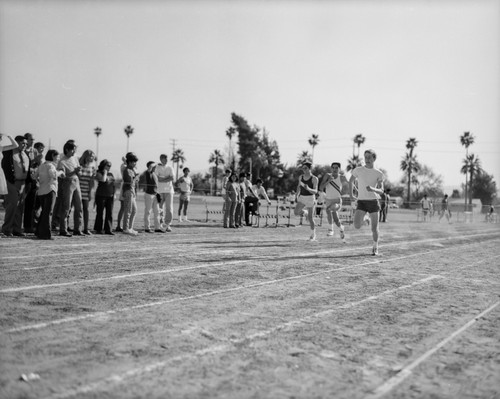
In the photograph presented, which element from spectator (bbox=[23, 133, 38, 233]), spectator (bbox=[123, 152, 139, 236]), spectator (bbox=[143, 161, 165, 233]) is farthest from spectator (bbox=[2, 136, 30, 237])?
spectator (bbox=[143, 161, 165, 233])

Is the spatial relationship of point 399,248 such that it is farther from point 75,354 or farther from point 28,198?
point 75,354

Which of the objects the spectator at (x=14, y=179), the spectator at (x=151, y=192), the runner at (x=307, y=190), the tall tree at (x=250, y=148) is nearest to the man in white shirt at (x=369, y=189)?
the runner at (x=307, y=190)

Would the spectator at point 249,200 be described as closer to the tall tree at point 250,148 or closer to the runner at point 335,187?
the runner at point 335,187

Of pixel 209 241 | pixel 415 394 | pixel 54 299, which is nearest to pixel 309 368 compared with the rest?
pixel 415 394

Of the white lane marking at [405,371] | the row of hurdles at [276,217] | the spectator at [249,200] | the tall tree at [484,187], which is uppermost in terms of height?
the tall tree at [484,187]

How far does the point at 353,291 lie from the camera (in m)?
5.95

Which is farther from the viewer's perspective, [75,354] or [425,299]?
[425,299]

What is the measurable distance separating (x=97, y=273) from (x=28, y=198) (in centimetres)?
574

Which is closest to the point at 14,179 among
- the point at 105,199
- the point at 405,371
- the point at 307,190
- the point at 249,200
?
the point at 105,199

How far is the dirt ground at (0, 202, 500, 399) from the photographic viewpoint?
2900mm

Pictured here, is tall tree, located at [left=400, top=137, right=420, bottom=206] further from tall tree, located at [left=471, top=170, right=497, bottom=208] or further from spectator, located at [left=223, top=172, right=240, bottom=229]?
spectator, located at [left=223, top=172, right=240, bottom=229]

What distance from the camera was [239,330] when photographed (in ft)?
13.1

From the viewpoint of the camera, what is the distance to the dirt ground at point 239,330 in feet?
9.52

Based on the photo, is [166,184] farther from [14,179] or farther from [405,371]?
[405,371]
